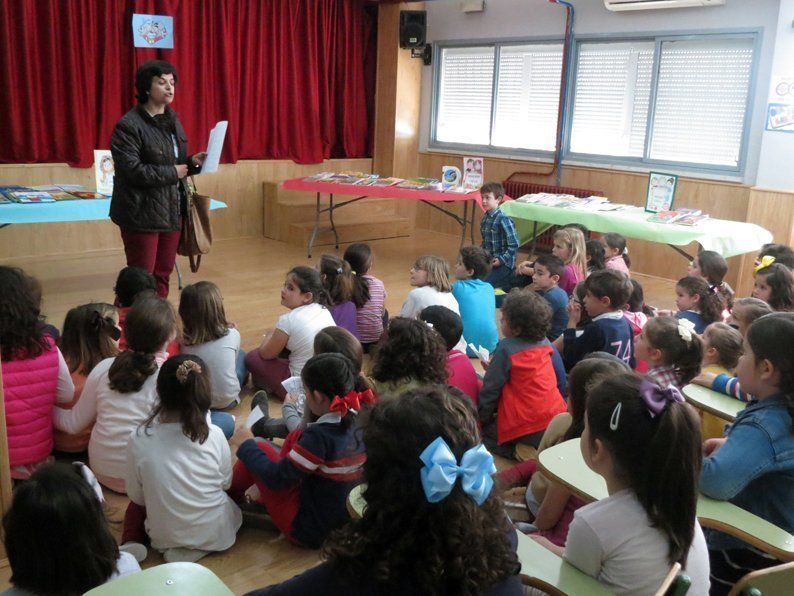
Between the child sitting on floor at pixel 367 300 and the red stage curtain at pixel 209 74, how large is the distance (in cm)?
340

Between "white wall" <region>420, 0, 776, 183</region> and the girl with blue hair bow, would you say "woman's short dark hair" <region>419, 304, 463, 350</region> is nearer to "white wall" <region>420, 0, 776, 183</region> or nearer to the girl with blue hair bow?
the girl with blue hair bow

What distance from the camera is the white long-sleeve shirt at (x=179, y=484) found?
84.6 inches

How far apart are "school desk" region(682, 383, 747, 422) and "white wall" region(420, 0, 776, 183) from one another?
166 inches

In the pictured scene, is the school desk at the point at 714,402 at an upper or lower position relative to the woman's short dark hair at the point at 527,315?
lower

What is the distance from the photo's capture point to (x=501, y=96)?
7766 millimetres

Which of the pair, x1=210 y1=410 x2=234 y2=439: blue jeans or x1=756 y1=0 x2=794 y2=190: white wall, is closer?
x1=210 y1=410 x2=234 y2=439: blue jeans

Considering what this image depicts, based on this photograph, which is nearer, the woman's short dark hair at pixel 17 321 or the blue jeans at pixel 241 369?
the woman's short dark hair at pixel 17 321

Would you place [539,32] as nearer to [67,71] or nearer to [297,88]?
[297,88]

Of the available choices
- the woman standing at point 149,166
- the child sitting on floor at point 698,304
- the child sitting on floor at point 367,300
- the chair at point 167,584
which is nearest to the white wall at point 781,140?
the child sitting on floor at point 698,304

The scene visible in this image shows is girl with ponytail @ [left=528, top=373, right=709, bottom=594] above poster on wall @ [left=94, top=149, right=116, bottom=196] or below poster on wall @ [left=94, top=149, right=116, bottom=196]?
below

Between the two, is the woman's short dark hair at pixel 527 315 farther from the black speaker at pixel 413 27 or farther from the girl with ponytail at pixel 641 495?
the black speaker at pixel 413 27

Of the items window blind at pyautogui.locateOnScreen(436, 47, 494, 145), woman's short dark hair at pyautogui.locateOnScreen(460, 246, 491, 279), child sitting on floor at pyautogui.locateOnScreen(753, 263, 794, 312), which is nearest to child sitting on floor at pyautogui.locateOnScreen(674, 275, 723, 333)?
child sitting on floor at pyautogui.locateOnScreen(753, 263, 794, 312)

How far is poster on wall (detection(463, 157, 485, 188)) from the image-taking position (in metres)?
6.68

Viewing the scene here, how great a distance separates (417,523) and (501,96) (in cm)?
719
